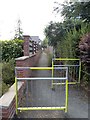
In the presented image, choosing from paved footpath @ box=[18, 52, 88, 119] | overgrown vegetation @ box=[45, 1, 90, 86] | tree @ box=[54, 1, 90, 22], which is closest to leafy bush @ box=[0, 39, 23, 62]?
overgrown vegetation @ box=[45, 1, 90, 86]

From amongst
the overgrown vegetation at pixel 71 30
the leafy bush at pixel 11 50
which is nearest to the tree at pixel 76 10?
the overgrown vegetation at pixel 71 30

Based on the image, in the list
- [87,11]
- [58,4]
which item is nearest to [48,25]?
[58,4]

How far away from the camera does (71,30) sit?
36.4ft

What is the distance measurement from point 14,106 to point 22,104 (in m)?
0.62

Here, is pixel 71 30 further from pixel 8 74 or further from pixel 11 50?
pixel 8 74

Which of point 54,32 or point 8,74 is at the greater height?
point 54,32

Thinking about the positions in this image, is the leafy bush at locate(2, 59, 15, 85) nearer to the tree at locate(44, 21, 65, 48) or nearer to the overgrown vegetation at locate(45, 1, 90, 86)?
the overgrown vegetation at locate(45, 1, 90, 86)

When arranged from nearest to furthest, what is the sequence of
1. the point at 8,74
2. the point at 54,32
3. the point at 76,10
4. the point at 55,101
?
the point at 55,101 < the point at 8,74 < the point at 76,10 < the point at 54,32

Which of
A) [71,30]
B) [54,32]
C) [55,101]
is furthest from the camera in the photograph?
[54,32]

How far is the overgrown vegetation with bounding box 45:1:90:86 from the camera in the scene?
721 cm

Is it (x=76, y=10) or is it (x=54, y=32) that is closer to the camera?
(x=76, y=10)

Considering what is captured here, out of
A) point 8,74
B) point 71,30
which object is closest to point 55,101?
point 8,74

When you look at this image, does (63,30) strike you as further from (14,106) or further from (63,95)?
(14,106)

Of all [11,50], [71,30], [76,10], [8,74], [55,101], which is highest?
[76,10]
